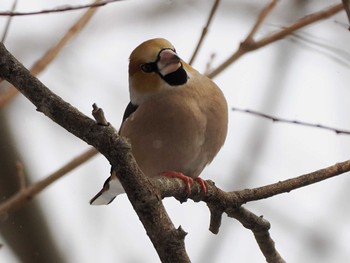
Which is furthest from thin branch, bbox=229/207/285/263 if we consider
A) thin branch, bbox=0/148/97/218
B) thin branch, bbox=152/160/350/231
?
thin branch, bbox=0/148/97/218

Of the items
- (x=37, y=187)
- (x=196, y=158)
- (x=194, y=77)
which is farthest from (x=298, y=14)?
(x=37, y=187)

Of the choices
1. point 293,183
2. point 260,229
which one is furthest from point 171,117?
point 293,183

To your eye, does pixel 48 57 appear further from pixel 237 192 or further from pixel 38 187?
pixel 237 192

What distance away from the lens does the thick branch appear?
2.01m

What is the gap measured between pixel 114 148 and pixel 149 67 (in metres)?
1.41

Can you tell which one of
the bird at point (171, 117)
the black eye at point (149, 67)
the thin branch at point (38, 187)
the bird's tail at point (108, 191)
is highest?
the black eye at point (149, 67)

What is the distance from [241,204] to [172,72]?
868 millimetres

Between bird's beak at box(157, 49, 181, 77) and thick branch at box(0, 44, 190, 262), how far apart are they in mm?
1175

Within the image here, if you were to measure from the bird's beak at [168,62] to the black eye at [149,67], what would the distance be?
4cm

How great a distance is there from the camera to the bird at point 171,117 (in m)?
3.24

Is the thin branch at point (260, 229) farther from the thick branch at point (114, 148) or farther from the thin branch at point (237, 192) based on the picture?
the thick branch at point (114, 148)

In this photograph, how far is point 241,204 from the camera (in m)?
2.76

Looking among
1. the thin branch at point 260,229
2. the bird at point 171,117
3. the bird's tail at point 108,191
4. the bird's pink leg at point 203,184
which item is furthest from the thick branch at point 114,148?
the bird's tail at point 108,191

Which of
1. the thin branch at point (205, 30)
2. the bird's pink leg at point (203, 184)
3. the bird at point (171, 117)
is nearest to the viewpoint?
the bird's pink leg at point (203, 184)
